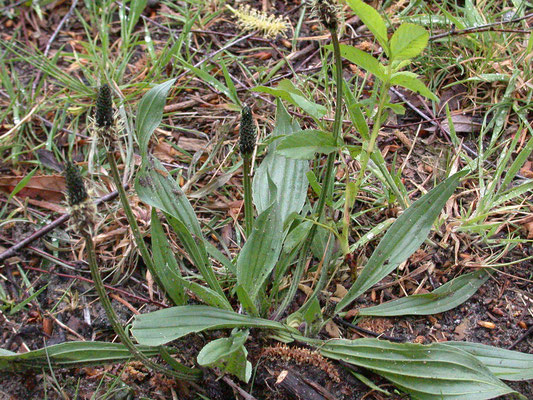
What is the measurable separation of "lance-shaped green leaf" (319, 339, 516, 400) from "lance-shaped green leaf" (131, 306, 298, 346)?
0.90 ft

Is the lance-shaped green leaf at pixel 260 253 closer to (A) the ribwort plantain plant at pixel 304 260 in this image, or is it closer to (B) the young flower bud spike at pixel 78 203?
(A) the ribwort plantain plant at pixel 304 260

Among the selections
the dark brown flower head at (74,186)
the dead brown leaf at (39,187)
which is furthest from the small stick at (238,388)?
the dead brown leaf at (39,187)

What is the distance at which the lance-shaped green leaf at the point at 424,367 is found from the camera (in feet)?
6.82

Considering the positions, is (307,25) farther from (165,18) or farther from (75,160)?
(75,160)

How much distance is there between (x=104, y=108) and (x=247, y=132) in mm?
507

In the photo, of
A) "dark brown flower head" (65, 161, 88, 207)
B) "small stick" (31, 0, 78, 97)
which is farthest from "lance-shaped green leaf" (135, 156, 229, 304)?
"small stick" (31, 0, 78, 97)

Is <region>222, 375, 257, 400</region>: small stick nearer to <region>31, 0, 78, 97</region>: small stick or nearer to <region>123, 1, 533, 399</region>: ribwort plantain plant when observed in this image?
<region>123, 1, 533, 399</region>: ribwort plantain plant

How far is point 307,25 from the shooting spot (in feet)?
12.5

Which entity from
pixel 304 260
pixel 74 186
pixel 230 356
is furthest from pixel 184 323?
pixel 74 186

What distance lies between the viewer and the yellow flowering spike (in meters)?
3.59

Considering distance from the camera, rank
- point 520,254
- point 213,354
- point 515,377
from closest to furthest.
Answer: point 213,354
point 515,377
point 520,254

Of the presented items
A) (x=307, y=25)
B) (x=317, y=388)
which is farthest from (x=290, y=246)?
(x=307, y=25)

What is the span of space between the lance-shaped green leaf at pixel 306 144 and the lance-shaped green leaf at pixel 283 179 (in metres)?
0.51

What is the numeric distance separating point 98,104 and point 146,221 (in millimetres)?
1311
